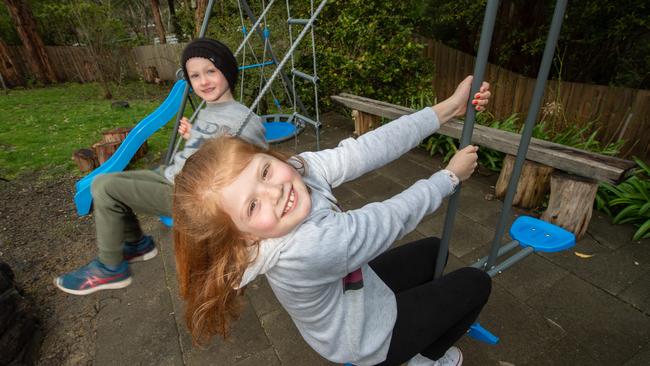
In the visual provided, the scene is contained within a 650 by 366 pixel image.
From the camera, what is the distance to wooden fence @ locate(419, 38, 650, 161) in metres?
4.10

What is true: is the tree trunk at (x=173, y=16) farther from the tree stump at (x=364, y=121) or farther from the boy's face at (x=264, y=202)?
the boy's face at (x=264, y=202)

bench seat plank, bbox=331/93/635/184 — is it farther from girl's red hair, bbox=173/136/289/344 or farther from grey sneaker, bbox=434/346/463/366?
girl's red hair, bbox=173/136/289/344

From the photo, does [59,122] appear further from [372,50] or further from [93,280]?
[372,50]

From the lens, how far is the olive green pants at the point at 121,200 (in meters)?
2.08

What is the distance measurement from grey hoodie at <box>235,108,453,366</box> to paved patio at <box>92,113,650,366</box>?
0.72m

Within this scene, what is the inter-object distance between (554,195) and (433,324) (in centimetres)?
191

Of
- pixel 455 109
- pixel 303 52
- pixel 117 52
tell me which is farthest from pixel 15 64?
pixel 455 109

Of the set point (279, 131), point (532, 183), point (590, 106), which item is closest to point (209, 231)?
point (532, 183)

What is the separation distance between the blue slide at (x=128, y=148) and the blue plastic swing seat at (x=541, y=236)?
10.9 feet

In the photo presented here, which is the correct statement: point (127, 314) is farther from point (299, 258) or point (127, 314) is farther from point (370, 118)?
point (370, 118)

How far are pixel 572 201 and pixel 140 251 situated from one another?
323 centimetres

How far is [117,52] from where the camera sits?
11.3 m

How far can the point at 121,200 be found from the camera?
2.10 m

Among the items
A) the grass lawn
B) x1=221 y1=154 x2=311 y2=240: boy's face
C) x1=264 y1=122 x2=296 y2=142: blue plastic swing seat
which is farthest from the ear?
→ the grass lawn
